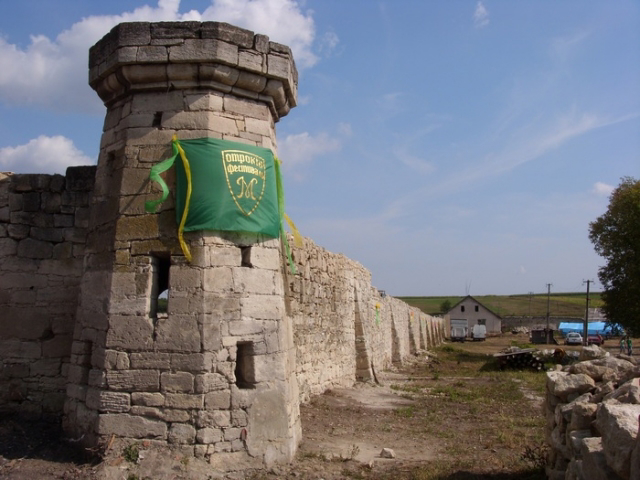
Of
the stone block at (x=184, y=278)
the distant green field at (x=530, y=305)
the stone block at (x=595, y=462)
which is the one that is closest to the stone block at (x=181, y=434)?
the stone block at (x=184, y=278)

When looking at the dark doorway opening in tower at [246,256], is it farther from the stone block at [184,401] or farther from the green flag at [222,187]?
the stone block at [184,401]

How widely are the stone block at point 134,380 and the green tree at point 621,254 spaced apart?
26.2 meters

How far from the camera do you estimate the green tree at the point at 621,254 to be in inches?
1064

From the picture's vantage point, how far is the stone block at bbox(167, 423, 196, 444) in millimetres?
5883

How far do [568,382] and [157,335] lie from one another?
425cm

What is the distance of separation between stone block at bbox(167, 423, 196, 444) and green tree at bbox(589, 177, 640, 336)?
2603 centimetres

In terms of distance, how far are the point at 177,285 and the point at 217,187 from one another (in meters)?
1.15

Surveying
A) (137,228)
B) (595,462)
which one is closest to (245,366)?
(137,228)

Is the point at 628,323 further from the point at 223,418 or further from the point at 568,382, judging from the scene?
the point at 223,418

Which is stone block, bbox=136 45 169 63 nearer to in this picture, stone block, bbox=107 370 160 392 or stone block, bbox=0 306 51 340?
stone block, bbox=107 370 160 392

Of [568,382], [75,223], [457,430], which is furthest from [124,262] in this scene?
[457,430]

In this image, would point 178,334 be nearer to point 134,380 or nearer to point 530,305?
point 134,380

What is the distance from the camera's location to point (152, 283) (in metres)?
6.23

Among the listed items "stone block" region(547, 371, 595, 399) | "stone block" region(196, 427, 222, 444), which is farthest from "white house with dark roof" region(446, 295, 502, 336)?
"stone block" region(196, 427, 222, 444)
